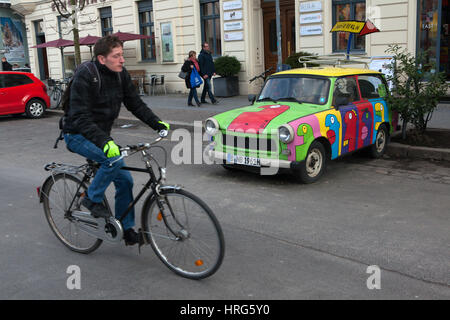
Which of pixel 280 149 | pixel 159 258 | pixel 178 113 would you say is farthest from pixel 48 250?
pixel 178 113

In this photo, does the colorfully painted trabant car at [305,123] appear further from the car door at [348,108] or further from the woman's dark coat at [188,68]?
the woman's dark coat at [188,68]

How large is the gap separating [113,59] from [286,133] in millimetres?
3187

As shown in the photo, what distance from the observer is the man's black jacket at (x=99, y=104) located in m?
Result: 4.02

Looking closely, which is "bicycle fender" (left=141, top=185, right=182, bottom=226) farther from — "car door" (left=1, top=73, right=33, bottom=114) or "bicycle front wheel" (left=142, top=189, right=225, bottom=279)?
"car door" (left=1, top=73, right=33, bottom=114)

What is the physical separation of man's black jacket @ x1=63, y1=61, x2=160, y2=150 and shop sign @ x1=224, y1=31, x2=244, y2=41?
14.4 meters

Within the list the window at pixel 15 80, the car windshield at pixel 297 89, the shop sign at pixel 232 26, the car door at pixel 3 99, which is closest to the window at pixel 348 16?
the shop sign at pixel 232 26

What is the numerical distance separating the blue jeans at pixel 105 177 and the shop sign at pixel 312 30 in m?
12.9

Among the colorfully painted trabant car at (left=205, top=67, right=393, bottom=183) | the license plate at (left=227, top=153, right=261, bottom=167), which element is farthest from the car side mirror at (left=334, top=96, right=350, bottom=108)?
the license plate at (left=227, top=153, right=261, bottom=167)

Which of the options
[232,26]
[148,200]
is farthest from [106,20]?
[148,200]

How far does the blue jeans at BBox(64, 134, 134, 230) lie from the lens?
161 inches

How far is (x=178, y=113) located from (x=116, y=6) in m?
10.8

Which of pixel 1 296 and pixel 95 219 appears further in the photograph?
pixel 95 219
